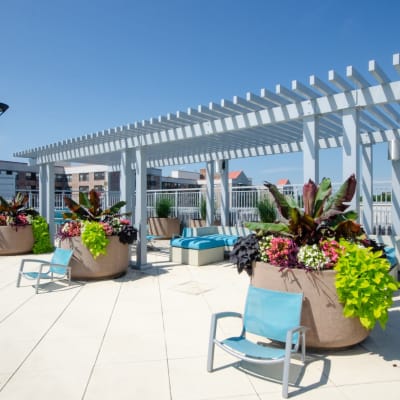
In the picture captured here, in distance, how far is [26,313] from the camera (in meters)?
5.22

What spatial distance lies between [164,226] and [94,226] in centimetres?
772

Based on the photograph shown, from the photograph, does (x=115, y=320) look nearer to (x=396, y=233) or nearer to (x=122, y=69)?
(x=122, y=69)

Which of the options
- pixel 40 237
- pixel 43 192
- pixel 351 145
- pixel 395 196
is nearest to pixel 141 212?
pixel 40 237

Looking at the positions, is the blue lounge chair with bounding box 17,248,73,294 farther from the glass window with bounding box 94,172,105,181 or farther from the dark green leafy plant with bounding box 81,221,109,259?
the glass window with bounding box 94,172,105,181

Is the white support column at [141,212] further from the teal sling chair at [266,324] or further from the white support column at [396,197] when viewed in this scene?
the white support column at [396,197]

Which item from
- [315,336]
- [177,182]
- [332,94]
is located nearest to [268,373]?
[315,336]

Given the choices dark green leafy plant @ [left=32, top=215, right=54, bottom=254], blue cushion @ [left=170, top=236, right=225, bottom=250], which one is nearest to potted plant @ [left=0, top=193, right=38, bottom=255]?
dark green leafy plant @ [left=32, top=215, right=54, bottom=254]

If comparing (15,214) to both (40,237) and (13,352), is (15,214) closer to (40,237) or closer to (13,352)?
(40,237)

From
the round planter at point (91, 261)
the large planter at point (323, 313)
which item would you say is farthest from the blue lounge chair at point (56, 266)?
the large planter at point (323, 313)

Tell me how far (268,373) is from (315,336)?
28.6 inches

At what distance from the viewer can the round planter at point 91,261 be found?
7.20m

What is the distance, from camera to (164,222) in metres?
14.8

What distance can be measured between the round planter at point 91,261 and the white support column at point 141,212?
1.02 m

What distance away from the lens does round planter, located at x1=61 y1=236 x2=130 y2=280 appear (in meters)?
7.20
